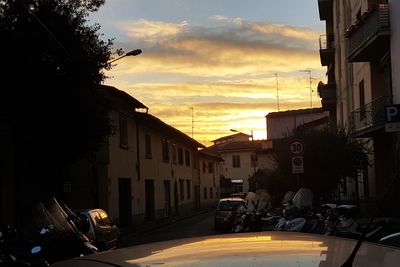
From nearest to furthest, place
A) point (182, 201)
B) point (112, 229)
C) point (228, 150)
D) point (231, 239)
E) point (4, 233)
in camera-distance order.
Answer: point (231, 239), point (4, 233), point (112, 229), point (182, 201), point (228, 150)

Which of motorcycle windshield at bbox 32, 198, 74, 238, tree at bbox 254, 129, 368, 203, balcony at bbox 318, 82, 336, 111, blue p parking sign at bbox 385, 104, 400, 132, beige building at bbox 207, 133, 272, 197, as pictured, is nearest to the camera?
motorcycle windshield at bbox 32, 198, 74, 238

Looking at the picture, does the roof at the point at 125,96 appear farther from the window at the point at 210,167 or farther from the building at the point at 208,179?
the window at the point at 210,167

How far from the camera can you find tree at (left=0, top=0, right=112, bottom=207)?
55.6 ft

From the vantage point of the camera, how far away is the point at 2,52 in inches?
655

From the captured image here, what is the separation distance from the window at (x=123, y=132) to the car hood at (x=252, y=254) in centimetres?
2623

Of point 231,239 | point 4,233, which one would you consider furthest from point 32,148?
point 231,239

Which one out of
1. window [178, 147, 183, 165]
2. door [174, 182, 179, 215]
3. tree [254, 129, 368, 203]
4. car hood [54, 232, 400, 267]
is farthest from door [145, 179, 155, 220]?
car hood [54, 232, 400, 267]

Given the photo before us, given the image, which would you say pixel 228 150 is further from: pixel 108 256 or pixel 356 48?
pixel 108 256

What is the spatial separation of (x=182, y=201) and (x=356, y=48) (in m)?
24.7

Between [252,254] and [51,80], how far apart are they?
16.0 metres

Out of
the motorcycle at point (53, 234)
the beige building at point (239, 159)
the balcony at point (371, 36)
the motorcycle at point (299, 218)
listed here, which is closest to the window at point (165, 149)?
the balcony at point (371, 36)

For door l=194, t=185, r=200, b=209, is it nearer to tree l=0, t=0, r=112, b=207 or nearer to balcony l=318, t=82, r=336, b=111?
balcony l=318, t=82, r=336, b=111

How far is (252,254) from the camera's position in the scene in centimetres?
242

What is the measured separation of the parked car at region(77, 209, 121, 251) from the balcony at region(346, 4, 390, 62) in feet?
38.4
